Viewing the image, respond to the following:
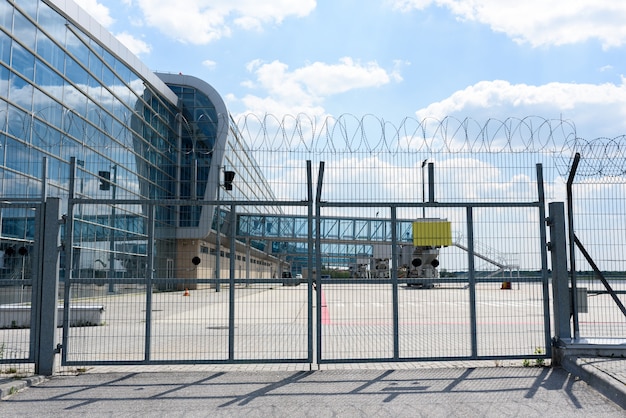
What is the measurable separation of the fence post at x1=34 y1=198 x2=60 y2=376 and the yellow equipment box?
5.30m

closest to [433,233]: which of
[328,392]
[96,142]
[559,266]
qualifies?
[559,266]

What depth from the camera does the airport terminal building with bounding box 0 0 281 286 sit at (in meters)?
9.92

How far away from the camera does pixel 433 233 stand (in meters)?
8.87

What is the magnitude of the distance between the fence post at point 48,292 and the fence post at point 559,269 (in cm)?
736

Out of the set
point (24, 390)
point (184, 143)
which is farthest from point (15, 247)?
point (184, 143)

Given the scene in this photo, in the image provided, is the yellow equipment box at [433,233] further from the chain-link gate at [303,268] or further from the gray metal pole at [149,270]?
the gray metal pole at [149,270]

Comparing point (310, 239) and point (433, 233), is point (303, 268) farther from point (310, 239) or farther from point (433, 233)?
point (433, 233)

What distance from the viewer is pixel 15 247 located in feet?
30.5

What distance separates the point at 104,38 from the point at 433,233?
2567 cm

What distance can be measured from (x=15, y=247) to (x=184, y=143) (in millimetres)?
29224

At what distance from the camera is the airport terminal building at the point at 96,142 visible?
9.92m

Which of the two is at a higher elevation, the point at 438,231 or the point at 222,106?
the point at 222,106

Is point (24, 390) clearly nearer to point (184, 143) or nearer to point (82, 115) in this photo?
point (82, 115)

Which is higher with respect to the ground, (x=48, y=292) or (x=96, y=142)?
(x=96, y=142)
